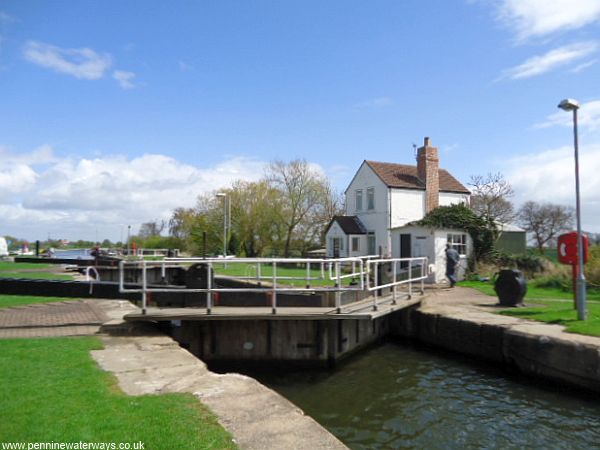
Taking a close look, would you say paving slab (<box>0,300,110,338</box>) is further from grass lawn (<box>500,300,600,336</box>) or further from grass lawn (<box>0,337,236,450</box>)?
grass lawn (<box>500,300,600,336</box>)

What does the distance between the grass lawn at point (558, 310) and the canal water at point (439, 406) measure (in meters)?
1.74

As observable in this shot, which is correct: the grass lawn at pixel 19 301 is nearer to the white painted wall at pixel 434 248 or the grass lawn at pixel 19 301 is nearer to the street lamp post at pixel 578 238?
the street lamp post at pixel 578 238

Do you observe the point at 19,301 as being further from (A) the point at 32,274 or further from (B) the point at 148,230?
(B) the point at 148,230

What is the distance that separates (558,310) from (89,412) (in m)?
11.6

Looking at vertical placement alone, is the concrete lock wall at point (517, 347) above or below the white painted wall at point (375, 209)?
below

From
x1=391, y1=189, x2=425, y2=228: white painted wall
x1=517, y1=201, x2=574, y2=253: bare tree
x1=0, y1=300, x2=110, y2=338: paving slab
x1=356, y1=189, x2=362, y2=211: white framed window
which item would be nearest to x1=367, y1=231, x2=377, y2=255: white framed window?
x1=391, y1=189, x2=425, y2=228: white painted wall

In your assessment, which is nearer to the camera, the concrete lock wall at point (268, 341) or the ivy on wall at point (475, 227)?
the concrete lock wall at point (268, 341)

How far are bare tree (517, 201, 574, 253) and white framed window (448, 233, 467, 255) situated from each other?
38933 mm

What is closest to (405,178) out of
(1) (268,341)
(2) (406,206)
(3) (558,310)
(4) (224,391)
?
(2) (406,206)

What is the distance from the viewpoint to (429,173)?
2677 cm

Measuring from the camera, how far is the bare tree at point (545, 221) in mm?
57281

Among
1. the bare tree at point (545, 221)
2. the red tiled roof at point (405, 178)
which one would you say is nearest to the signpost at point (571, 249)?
the red tiled roof at point (405, 178)

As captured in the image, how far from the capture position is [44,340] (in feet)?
27.9

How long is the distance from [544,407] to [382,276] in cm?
877
